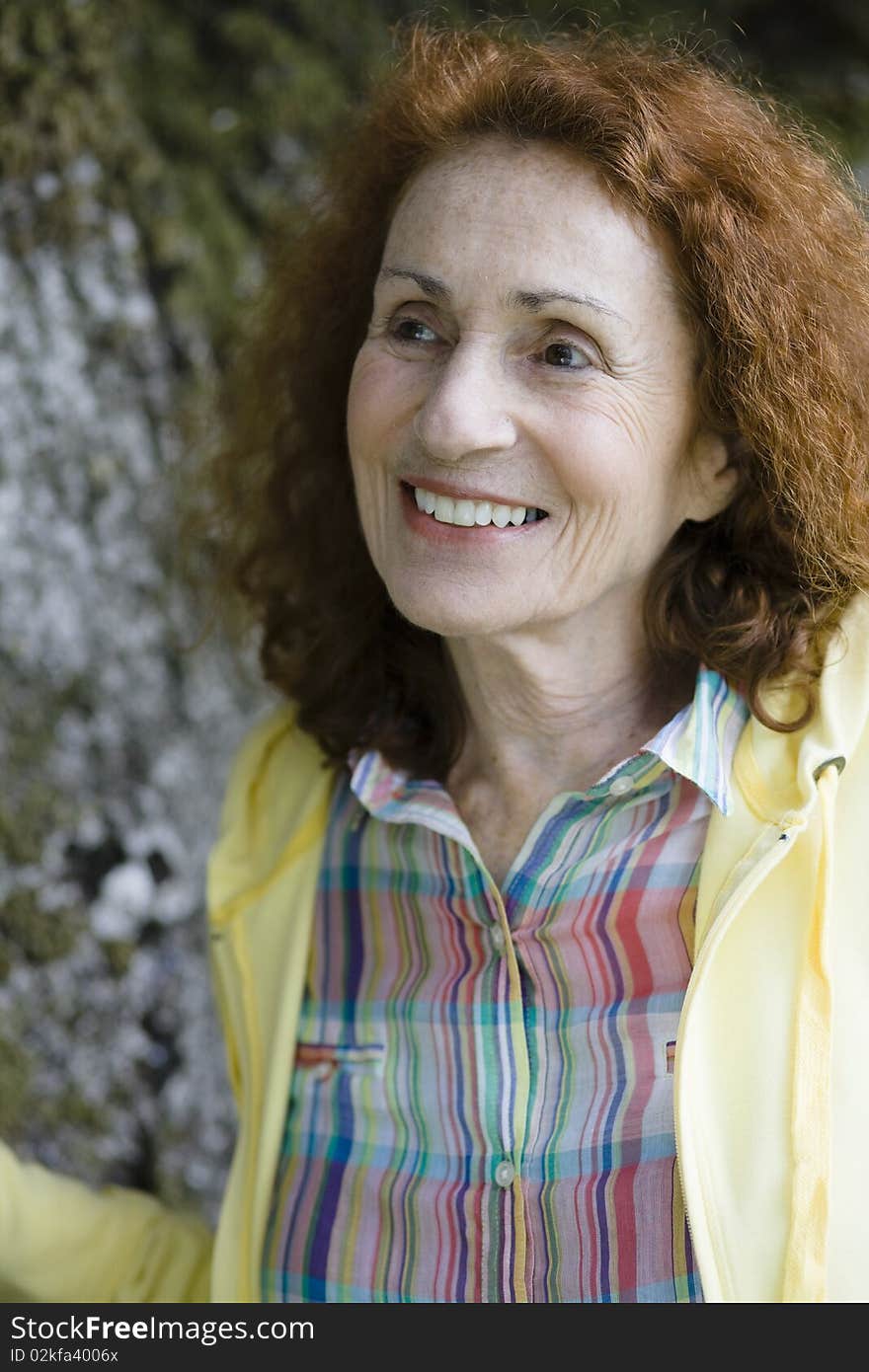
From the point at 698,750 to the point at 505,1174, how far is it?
0.55m

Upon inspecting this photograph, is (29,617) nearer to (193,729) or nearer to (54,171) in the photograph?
(193,729)

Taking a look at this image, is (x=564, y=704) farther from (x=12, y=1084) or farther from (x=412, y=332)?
(x=12, y=1084)

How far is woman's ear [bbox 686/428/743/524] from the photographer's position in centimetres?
174

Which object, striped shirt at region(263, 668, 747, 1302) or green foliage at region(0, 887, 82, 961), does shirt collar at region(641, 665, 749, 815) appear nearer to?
striped shirt at region(263, 668, 747, 1302)

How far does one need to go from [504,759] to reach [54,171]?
1.29 meters

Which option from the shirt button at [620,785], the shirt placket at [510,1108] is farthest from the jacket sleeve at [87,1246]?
the shirt button at [620,785]

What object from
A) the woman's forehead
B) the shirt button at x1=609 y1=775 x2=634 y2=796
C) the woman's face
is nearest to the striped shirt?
the shirt button at x1=609 y1=775 x2=634 y2=796

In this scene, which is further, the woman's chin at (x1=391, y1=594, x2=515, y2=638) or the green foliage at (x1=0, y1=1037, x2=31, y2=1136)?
the green foliage at (x1=0, y1=1037, x2=31, y2=1136)

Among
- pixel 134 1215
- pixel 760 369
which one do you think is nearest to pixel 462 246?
pixel 760 369

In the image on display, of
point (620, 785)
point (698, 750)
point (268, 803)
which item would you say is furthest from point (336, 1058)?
point (698, 750)

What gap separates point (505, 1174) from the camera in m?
1.66

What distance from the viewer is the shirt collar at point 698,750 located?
162 centimetres

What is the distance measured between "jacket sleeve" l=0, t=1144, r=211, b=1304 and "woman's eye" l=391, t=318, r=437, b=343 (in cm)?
124

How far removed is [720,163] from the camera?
1625 mm
